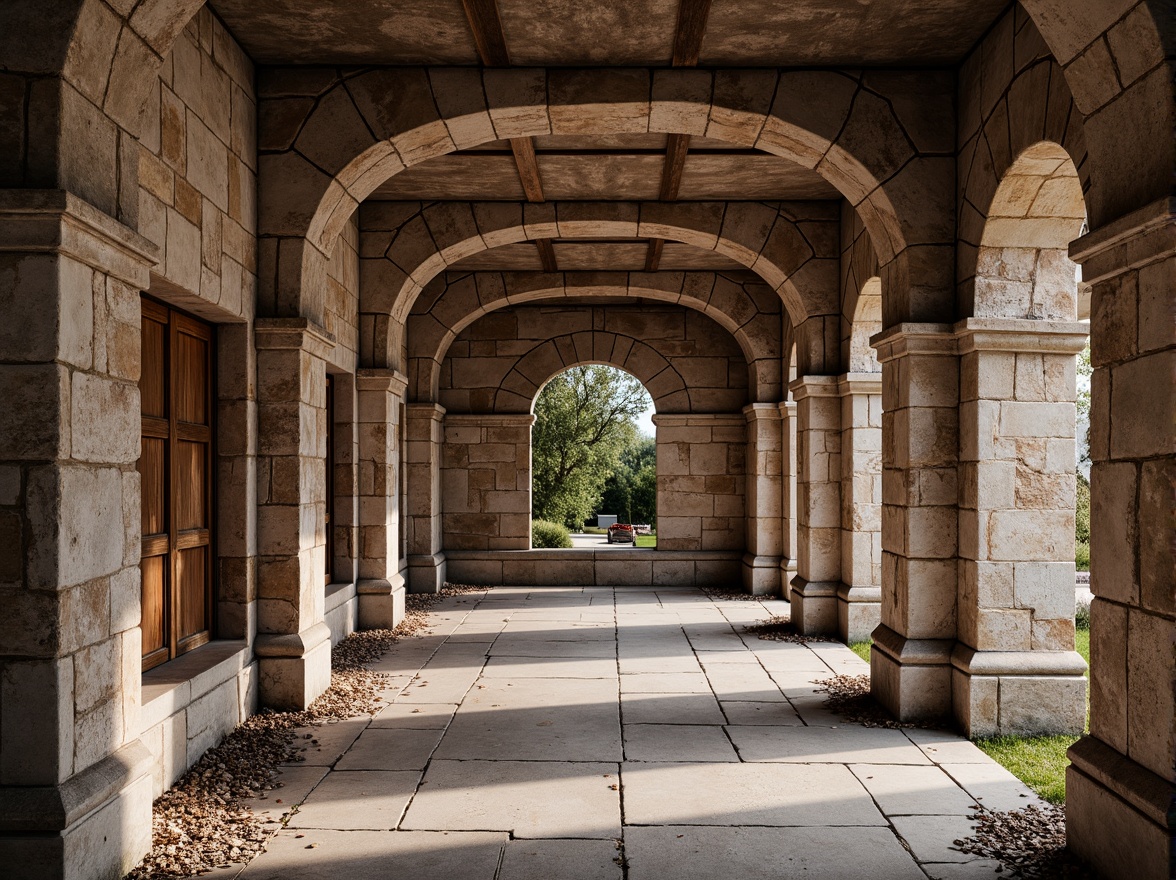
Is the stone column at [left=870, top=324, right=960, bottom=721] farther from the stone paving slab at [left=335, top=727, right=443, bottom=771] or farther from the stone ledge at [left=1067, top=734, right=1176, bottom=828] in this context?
the stone paving slab at [left=335, top=727, right=443, bottom=771]

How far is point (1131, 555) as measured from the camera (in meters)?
2.53

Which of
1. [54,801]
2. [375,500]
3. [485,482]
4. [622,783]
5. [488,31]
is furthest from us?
[485,482]

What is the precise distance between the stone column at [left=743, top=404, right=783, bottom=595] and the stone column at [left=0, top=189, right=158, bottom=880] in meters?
6.76

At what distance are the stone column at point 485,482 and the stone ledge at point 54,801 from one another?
7.08 meters

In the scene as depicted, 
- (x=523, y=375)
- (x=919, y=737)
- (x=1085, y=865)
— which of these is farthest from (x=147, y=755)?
(x=523, y=375)

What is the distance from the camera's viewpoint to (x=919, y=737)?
4.05m

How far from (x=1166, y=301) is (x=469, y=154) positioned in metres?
4.21

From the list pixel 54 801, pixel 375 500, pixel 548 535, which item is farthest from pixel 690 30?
pixel 548 535

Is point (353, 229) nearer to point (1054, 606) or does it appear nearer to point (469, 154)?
point (469, 154)

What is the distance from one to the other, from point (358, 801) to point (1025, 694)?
9.56 ft

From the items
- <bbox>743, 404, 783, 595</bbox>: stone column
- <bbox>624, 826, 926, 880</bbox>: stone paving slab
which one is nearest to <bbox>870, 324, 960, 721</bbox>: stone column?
<bbox>624, 826, 926, 880</bbox>: stone paving slab

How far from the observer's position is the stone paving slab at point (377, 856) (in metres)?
2.66

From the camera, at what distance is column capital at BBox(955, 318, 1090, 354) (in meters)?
3.99

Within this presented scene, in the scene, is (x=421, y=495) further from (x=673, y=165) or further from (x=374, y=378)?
(x=673, y=165)
